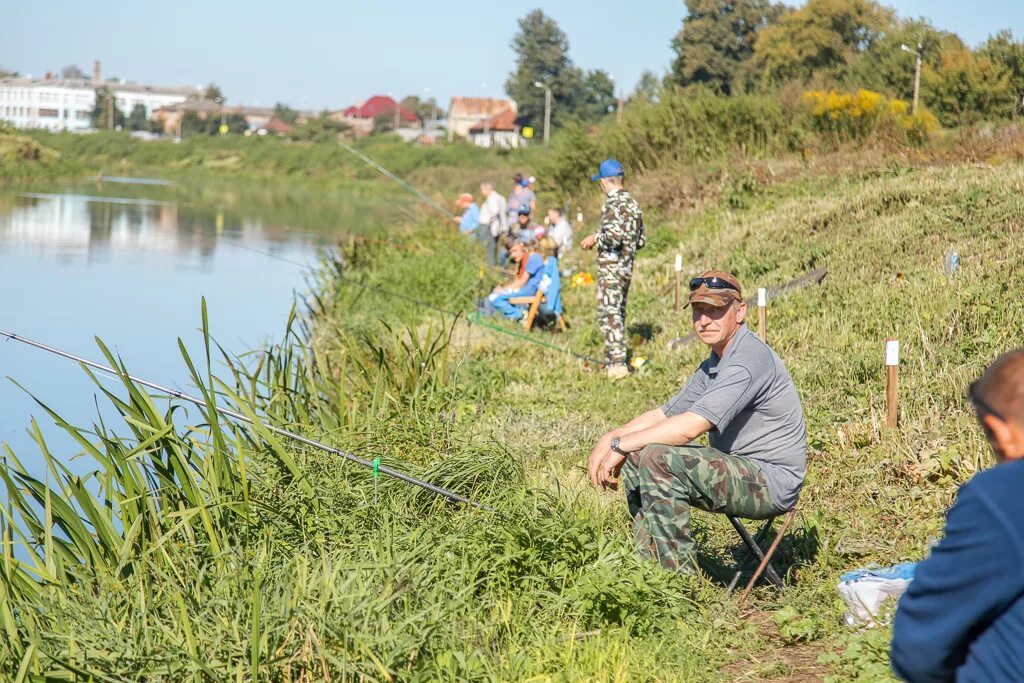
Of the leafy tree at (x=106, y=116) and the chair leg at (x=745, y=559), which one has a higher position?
the leafy tree at (x=106, y=116)

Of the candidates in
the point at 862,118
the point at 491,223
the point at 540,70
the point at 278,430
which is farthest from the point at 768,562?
the point at 540,70

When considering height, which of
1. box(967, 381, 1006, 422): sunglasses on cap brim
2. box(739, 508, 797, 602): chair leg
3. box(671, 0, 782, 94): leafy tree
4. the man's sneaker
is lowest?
the man's sneaker

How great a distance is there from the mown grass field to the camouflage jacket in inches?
62.0

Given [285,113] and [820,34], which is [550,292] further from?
[285,113]

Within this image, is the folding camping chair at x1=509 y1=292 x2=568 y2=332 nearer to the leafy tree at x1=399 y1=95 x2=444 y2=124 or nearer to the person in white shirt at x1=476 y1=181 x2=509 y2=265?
the person in white shirt at x1=476 y1=181 x2=509 y2=265

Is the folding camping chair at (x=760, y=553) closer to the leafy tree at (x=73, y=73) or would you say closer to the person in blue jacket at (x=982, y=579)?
the person in blue jacket at (x=982, y=579)

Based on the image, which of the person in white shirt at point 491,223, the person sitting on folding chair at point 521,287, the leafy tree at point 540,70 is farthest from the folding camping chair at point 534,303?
the leafy tree at point 540,70

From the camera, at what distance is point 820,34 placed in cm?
5100

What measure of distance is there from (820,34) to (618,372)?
4499 centimetres

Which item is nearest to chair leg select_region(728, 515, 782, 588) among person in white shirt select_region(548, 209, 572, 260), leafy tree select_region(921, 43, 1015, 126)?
person in white shirt select_region(548, 209, 572, 260)

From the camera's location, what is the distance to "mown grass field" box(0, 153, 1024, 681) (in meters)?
3.80

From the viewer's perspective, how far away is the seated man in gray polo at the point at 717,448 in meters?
4.44

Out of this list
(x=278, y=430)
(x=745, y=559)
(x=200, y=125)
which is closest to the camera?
(x=278, y=430)

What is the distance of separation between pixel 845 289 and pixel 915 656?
331 inches
